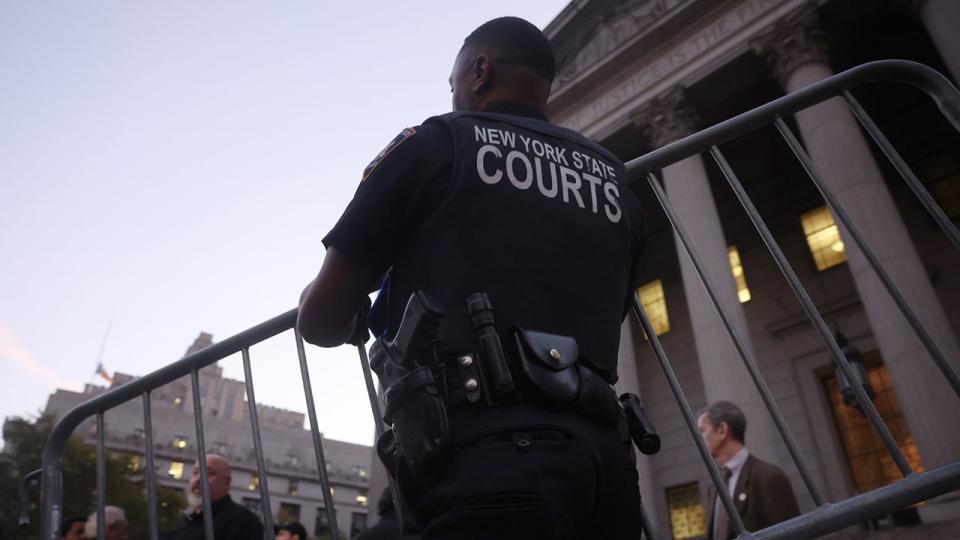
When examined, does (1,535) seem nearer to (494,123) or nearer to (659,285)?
(494,123)

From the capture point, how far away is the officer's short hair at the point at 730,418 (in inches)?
206

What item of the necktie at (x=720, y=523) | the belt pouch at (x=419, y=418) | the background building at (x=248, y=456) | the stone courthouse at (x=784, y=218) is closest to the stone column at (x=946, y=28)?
the stone courthouse at (x=784, y=218)

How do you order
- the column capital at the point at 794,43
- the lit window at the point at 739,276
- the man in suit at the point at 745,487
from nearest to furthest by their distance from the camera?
the man in suit at the point at 745,487 < the column capital at the point at 794,43 < the lit window at the point at 739,276

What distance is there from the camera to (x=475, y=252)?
1609mm

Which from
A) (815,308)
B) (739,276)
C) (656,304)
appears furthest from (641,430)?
(656,304)

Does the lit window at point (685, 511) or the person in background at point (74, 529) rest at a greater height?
the person in background at point (74, 529)

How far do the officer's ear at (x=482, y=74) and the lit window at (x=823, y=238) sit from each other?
1630cm

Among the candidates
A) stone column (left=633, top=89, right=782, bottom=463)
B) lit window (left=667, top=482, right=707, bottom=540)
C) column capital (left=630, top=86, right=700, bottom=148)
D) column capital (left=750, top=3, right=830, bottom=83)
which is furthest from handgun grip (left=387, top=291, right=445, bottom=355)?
lit window (left=667, top=482, right=707, bottom=540)

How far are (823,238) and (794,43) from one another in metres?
5.71

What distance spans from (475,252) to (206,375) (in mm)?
101136

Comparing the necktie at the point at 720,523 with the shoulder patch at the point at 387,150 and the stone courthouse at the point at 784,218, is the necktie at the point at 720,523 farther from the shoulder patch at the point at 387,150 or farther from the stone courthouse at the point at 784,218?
the stone courthouse at the point at 784,218

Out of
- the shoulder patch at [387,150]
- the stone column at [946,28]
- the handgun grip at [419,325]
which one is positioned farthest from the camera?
the stone column at [946,28]

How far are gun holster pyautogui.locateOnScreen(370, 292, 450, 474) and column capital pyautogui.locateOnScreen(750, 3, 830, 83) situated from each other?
13.8 metres

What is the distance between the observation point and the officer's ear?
213 cm
